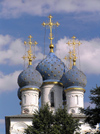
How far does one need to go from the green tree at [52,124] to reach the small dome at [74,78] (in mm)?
7397

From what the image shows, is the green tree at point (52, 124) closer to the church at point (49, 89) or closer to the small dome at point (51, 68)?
the church at point (49, 89)

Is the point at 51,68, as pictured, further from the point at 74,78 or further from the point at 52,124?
the point at 52,124

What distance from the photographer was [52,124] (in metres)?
28.9

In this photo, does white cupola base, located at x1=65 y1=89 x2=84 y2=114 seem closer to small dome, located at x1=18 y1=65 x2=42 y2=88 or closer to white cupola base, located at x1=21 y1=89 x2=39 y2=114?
white cupola base, located at x1=21 y1=89 x2=39 y2=114

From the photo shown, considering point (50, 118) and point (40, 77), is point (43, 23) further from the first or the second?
point (50, 118)

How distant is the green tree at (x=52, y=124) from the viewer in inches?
1097

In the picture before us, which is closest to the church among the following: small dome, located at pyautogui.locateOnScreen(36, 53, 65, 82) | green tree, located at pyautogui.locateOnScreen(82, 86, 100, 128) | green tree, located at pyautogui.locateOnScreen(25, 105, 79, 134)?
small dome, located at pyautogui.locateOnScreen(36, 53, 65, 82)

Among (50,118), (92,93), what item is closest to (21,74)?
(50,118)

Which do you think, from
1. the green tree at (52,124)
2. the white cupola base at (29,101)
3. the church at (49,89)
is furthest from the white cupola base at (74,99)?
the green tree at (52,124)

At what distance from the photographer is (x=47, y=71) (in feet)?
125

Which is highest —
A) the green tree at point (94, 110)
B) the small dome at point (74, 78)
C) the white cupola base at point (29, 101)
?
the small dome at point (74, 78)

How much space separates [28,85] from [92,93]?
519 inches

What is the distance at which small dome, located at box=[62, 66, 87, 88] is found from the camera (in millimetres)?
36500

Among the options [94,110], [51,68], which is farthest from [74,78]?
[94,110]
